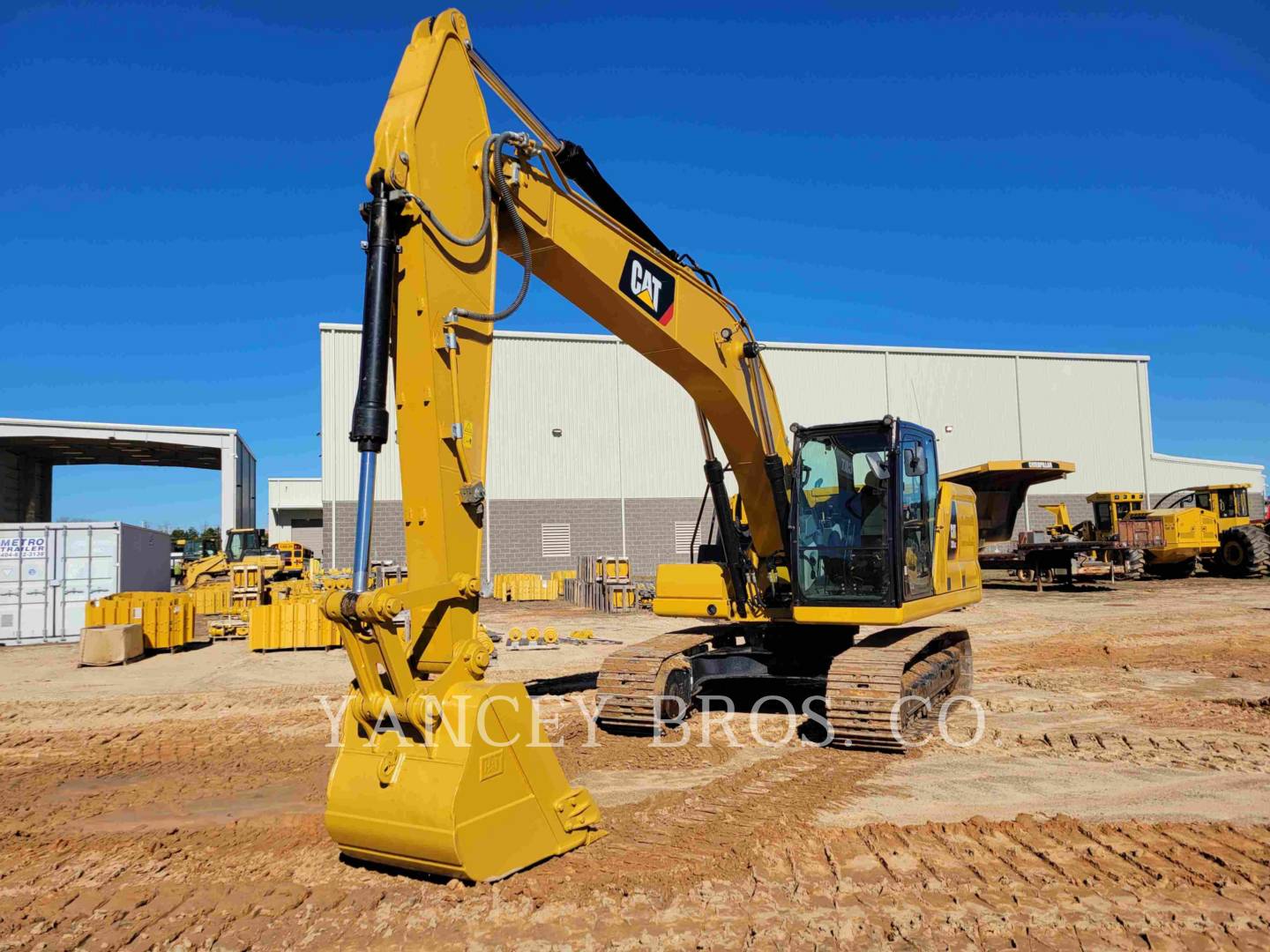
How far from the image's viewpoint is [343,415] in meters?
28.3

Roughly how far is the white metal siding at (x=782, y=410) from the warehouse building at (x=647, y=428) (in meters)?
0.05

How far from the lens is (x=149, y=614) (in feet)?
54.5

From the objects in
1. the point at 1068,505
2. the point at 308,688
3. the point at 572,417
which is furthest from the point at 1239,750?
the point at 1068,505

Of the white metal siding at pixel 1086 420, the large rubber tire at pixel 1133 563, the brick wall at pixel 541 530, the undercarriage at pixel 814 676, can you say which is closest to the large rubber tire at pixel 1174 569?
the large rubber tire at pixel 1133 563

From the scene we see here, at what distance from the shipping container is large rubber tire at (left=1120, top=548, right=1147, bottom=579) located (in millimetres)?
28191

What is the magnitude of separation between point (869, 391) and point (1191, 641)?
19.9 meters

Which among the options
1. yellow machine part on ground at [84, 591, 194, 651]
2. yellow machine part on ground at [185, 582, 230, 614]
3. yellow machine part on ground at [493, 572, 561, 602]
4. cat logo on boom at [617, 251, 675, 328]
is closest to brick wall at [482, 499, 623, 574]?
yellow machine part on ground at [493, 572, 561, 602]

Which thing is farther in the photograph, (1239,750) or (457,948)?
(1239,750)

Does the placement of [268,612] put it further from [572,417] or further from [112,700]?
[572,417]

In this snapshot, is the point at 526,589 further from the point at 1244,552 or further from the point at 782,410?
the point at 1244,552

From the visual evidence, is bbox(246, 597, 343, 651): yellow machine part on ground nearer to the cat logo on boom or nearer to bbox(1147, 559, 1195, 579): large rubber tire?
the cat logo on boom

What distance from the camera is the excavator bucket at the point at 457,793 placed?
14.3ft

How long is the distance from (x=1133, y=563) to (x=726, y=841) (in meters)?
27.5

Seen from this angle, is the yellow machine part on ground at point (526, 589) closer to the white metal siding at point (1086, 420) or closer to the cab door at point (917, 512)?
the cab door at point (917, 512)
